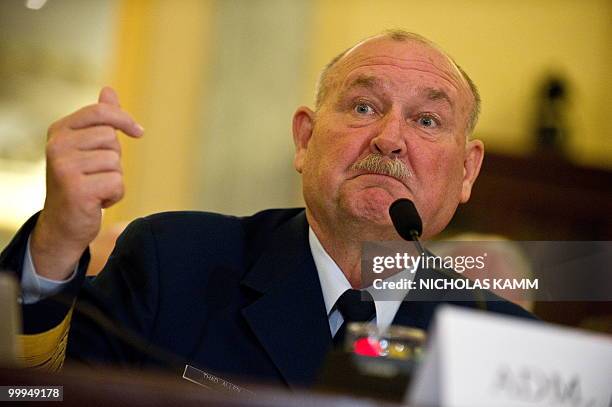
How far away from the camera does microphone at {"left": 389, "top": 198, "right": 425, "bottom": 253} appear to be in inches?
66.8

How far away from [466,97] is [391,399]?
3.98 feet

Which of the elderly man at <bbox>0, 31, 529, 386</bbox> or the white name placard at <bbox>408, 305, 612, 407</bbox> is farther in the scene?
the elderly man at <bbox>0, 31, 529, 386</bbox>

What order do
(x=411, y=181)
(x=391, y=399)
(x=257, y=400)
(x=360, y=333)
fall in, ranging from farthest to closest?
1. (x=411, y=181)
2. (x=360, y=333)
3. (x=391, y=399)
4. (x=257, y=400)

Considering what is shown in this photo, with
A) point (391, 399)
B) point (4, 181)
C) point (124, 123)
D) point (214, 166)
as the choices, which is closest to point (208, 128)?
point (214, 166)

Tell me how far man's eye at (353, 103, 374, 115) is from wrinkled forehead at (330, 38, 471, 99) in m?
0.10

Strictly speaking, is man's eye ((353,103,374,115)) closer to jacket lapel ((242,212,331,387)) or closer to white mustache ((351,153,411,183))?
white mustache ((351,153,411,183))

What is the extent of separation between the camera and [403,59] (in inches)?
86.9

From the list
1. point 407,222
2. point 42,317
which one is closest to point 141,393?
point 42,317

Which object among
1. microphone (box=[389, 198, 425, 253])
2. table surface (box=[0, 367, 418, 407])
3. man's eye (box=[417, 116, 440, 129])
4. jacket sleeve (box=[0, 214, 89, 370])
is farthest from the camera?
man's eye (box=[417, 116, 440, 129])

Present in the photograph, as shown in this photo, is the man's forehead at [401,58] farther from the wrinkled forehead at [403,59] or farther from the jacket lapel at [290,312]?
the jacket lapel at [290,312]

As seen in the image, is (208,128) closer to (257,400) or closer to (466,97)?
(466,97)

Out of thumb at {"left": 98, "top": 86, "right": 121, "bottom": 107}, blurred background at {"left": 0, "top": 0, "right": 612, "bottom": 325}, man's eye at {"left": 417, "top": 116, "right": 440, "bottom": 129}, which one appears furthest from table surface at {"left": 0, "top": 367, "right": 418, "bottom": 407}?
blurred background at {"left": 0, "top": 0, "right": 612, "bottom": 325}

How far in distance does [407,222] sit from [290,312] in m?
0.34

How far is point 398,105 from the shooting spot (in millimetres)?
2133
